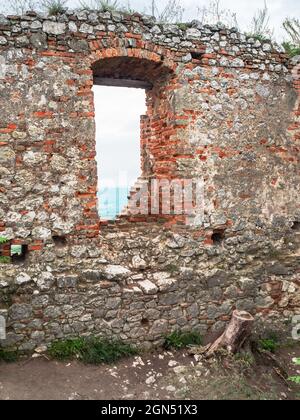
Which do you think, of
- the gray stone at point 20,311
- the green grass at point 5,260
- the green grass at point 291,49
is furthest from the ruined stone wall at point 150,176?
the green grass at point 291,49

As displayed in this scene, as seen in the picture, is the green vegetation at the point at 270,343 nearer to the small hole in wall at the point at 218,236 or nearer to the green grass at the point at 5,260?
the small hole in wall at the point at 218,236

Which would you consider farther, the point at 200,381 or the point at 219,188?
the point at 219,188

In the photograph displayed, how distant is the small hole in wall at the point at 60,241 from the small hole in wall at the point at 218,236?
198 cm

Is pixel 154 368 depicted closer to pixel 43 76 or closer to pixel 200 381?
pixel 200 381

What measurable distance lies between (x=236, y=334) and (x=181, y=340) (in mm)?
737

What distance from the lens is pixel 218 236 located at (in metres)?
5.98

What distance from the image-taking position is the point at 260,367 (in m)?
5.21

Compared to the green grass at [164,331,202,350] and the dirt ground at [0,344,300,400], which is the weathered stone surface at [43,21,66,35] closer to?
the dirt ground at [0,344,300,400]

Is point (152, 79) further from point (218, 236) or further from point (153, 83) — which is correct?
point (218, 236)

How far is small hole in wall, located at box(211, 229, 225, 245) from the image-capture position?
19.4ft
